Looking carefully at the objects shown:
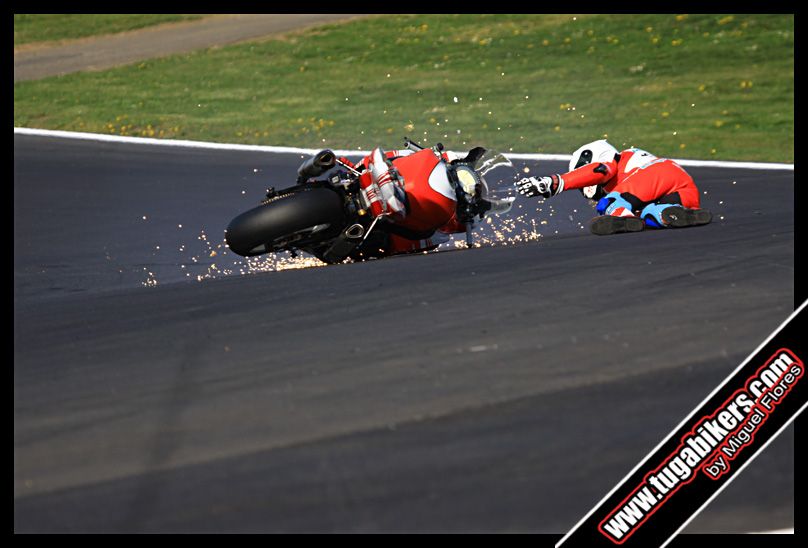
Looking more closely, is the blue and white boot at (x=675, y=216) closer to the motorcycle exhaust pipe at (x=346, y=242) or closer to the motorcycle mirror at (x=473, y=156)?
the motorcycle mirror at (x=473, y=156)

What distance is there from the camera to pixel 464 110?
690 inches

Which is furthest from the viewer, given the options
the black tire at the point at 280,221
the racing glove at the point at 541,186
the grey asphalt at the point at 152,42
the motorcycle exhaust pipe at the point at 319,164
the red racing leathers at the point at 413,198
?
the grey asphalt at the point at 152,42

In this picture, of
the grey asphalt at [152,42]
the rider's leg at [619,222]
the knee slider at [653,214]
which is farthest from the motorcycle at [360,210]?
the grey asphalt at [152,42]

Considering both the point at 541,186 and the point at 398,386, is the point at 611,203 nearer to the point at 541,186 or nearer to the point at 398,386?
the point at 541,186

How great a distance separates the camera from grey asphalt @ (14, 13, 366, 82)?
2247 centimetres

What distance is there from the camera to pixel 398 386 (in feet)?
16.4

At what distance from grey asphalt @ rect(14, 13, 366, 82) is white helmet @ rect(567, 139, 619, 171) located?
14809mm

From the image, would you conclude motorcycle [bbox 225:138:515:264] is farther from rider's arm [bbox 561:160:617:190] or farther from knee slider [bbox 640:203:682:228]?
knee slider [bbox 640:203:682:228]

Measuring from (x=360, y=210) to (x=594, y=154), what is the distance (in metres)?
2.05

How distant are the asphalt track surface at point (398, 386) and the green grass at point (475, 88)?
7490 millimetres

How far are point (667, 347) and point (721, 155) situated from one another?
966 cm

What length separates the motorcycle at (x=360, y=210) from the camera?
311 inches
